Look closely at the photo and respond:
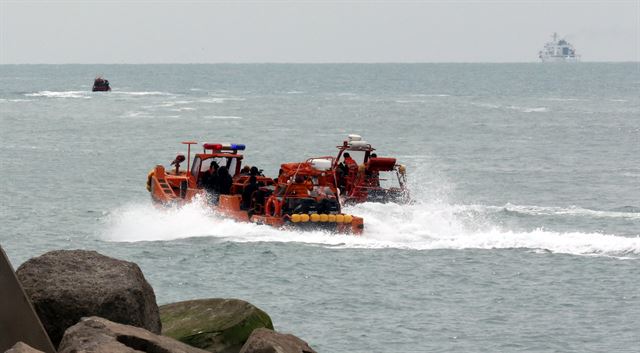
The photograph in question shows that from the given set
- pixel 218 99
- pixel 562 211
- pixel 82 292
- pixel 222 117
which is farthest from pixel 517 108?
pixel 82 292

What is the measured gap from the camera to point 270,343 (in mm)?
11523

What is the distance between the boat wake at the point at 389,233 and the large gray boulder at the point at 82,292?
60.0 feet

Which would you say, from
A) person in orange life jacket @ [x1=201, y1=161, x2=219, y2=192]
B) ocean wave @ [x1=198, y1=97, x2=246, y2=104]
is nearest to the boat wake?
person in orange life jacket @ [x1=201, y1=161, x2=219, y2=192]

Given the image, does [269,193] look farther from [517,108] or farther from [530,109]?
[517,108]

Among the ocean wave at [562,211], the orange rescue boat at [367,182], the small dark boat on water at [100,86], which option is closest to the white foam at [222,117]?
the small dark boat on water at [100,86]

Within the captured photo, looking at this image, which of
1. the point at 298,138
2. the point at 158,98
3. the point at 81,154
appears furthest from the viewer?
the point at 158,98

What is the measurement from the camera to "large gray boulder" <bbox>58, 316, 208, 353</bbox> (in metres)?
10.3

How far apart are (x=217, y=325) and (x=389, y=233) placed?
776 inches

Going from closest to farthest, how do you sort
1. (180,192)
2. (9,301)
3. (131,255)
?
(9,301) → (131,255) → (180,192)

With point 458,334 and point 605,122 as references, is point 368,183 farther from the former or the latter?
point 605,122

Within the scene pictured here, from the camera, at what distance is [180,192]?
3353cm

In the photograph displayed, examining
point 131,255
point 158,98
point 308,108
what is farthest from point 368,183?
point 158,98

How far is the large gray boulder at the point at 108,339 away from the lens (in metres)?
10.3

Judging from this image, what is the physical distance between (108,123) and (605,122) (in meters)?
33.4
